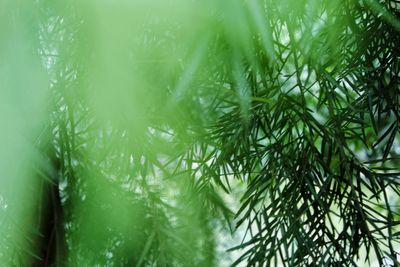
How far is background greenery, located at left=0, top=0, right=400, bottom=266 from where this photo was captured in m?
1.05

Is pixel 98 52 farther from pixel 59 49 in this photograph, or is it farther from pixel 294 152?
pixel 294 152

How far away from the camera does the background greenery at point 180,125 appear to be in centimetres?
105

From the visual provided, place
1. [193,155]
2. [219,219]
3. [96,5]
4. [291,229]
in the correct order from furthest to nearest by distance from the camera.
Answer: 1. [219,219]
2. [193,155]
3. [96,5]
4. [291,229]

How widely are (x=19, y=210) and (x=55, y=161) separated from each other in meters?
0.13

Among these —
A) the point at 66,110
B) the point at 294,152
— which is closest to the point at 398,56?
the point at 294,152

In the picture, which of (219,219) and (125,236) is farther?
(219,219)

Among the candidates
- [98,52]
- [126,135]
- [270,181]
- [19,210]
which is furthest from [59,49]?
[270,181]

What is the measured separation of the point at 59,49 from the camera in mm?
1183

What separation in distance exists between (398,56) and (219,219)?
0.52 metres

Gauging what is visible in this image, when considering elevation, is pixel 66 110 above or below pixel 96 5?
below

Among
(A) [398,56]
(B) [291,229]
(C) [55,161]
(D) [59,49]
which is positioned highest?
(A) [398,56]

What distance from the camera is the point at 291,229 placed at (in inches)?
39.9

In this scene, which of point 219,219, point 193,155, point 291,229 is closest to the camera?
point 291,229

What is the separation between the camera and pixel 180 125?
1.23m
